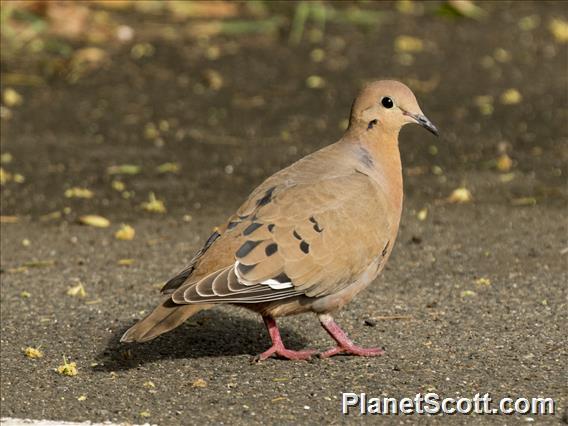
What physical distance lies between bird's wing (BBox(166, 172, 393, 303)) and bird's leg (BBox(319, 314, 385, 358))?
0.70ft

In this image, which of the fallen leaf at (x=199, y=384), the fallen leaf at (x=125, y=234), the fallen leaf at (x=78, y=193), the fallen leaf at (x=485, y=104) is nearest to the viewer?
the fallen leaf at (x=199, y=384)

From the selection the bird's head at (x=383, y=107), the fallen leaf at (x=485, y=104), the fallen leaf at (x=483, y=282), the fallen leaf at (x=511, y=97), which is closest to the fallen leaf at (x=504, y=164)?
the fallen leaf at (x=485, y=104)

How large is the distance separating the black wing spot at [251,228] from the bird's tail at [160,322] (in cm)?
35

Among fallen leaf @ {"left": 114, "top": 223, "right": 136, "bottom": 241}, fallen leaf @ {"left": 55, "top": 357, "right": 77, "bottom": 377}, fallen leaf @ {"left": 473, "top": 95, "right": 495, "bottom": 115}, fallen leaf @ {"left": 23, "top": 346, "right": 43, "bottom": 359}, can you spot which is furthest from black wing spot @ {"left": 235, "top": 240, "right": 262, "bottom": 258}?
fallen leaf @ {"left": 473, "top": 95, "right": 495, "bottom": 115}

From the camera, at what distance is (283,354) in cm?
519

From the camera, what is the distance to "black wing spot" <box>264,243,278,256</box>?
16.3 feet

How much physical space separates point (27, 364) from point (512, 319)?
2.17 metres

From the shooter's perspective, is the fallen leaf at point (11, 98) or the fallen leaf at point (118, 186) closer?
the fallen leaf at point (118, 186)

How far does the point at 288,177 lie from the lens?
5328 millimetres

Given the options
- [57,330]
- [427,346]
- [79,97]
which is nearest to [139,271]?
[57,330]

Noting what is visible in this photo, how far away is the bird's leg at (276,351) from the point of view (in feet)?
17.1

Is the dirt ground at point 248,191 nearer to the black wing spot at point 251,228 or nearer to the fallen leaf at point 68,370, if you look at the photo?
the fallen leaf at point 68,370

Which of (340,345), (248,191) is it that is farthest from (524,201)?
(340,345)

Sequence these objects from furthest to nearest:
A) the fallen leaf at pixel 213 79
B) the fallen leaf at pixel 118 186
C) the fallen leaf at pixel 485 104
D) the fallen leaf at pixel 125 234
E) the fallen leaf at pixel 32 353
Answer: the fallen leaf at pixel 213 79
the fallen leaf at pixel 485 104
the fallen leaf at pixel 118 186
the fallen leaf at pixel 125 234
the fallen leaf at pixel 32 353
